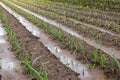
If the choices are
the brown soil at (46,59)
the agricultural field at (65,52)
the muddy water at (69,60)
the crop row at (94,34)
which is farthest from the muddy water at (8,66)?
the crop row at (94,34)

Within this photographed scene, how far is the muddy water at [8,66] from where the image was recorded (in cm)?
487

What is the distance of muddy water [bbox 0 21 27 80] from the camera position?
487cm

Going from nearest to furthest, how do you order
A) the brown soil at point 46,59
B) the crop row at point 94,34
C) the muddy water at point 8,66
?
the brown soil at point 46,59 → the muddy water at point 8,66 → the crop row at point 94,34

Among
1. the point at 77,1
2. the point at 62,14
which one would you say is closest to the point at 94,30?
the point at 62,14

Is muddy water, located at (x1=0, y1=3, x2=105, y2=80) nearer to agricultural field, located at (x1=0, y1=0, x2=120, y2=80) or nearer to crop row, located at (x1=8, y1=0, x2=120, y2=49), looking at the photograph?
agricultural field, located at (x1=0, y1=0, x2=120, y2=80)

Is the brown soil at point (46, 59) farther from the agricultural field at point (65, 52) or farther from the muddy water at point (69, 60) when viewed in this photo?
the muddy water at point (69, 60)

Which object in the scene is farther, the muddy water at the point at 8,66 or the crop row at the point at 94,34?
the crop row at the point at 94,34

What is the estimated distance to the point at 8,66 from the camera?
18.0 feet

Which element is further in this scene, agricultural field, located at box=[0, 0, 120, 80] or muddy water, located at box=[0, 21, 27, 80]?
muddy water, located at box=[0, 21, 27, 80]

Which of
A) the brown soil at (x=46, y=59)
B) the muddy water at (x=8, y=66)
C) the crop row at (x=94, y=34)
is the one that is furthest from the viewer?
the crop row at (x=94, y=34)

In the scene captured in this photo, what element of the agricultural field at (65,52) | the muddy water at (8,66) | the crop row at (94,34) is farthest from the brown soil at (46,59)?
the crop row at (94,34)

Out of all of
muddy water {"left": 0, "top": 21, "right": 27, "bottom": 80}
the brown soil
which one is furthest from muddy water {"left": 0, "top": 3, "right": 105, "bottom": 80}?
muddy water {"left": 0, "top": 21, "right": 27, "bottom": 80}

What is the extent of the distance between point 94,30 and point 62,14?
4.18 metres

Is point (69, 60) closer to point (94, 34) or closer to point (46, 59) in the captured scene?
point (46, 59)
